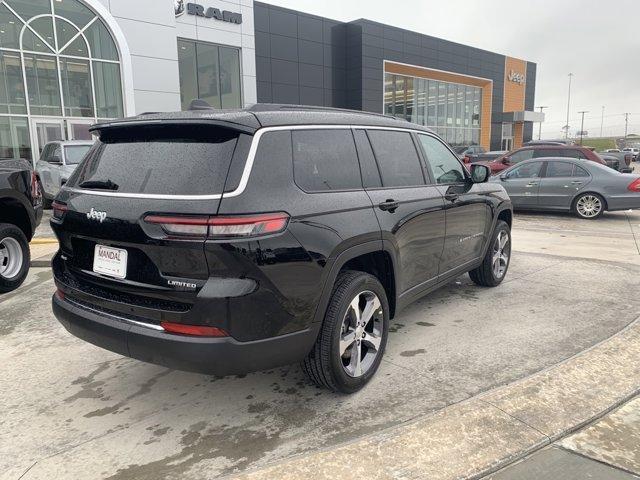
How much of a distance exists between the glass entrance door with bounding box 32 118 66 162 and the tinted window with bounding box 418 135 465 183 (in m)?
16.3

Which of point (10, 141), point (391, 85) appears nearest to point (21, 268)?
point (10, 141)

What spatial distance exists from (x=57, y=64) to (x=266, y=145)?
17.6 metres

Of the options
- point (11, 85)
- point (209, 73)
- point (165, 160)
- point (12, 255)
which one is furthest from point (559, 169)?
point (11, 85)

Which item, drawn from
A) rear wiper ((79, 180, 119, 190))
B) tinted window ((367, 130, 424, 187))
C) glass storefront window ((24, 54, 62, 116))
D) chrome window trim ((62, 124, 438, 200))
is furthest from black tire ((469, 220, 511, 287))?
glass storefront window ((24, 54, 62, 116))

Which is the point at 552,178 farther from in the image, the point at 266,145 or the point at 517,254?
the point at 266,145

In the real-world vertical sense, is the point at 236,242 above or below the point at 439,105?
below

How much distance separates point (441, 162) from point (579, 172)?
8347 millimetres

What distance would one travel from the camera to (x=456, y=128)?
140 feet

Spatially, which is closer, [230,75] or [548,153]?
[548,153]

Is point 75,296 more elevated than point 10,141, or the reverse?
point 10,141

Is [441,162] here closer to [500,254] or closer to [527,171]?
[500,254]

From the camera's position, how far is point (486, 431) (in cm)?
283

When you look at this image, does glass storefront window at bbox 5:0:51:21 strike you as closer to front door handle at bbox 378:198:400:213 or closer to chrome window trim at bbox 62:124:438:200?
chrome window trim at bbox 62:124:438:200

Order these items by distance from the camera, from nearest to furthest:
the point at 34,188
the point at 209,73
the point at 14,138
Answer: the point at 34,188 < the point at 14,138 < the point at 209,73
